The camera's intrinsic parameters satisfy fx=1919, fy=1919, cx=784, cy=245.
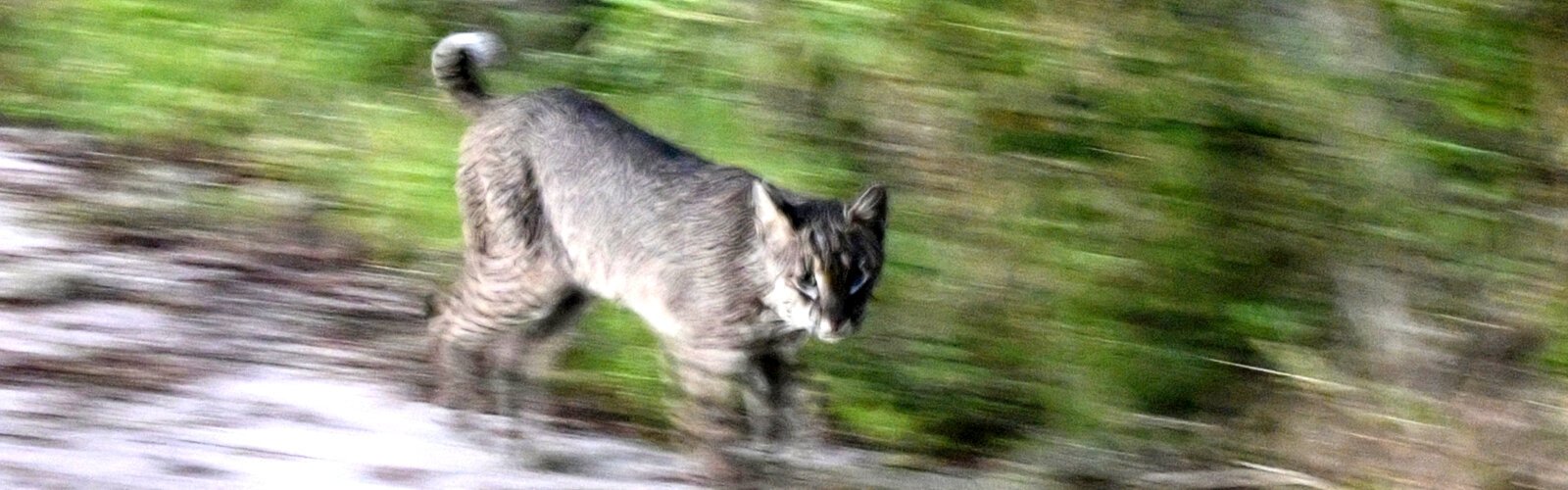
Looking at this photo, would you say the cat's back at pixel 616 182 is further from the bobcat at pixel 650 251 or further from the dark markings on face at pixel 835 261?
the dark markings on face at pixel 835 261

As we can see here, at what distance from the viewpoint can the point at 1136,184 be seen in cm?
563

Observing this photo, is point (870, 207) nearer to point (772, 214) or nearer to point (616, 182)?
point (772, 214)

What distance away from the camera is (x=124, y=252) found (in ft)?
24.0

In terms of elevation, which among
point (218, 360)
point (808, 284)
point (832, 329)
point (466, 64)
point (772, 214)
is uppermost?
point (466, 64)

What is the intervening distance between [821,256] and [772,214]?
0.20 m

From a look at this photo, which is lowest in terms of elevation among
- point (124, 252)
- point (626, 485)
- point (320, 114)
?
point (626, 485)

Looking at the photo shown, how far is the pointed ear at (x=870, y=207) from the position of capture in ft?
16.9

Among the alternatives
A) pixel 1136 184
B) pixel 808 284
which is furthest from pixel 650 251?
pixel 1136 184

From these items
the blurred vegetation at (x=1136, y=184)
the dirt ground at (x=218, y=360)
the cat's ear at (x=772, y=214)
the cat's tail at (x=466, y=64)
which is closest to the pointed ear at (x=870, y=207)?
the cat's ear at (x=772, y=214)

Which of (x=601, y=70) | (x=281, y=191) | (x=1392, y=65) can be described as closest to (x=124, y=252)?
(x=281, y=191)

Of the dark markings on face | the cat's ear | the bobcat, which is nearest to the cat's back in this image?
the bobcat

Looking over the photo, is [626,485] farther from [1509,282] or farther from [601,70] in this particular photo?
[1509,282]

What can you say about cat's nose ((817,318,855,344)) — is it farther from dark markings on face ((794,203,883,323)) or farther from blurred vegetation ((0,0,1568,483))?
blurred vegetation ((0,0,1568,483))

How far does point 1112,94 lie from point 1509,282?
1207 mm
